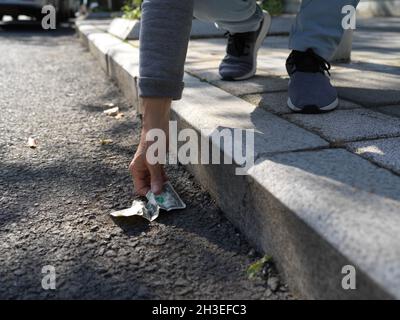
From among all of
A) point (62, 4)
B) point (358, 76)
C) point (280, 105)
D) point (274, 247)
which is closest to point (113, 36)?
point (358, 76)

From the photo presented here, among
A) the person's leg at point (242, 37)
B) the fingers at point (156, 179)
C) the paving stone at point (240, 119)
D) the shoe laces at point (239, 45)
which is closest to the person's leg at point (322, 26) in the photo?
the paving stone at point (240, 119)

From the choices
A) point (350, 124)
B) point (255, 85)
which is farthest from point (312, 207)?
point (255, 85)

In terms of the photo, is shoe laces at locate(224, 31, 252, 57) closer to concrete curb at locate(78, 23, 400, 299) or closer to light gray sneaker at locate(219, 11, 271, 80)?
light gray sneaker at locate(219, 11, 271, 80)

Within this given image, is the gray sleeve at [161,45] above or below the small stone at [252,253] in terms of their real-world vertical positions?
above

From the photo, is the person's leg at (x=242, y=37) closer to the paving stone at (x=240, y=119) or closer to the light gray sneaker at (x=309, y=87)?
the paving stone at (x=240, y=119)

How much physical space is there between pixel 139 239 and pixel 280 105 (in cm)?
77

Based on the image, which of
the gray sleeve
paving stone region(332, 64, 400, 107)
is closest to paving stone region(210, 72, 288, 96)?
paving stone region(332, 64, 400, 107)

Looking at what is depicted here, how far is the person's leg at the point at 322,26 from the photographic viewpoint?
5.53 ft

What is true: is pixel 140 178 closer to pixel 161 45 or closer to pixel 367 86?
pixel 161 45

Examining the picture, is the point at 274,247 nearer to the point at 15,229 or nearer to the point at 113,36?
the point at 15,229

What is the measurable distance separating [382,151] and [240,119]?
46 centimetres

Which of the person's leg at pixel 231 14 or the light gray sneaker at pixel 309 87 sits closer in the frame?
the light gray sneaker at pixel 309 87

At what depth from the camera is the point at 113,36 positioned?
435cm

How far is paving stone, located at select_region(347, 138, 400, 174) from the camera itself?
116 centimetres
